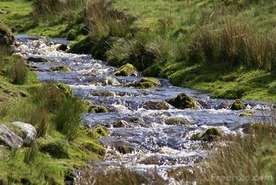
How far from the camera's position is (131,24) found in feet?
103

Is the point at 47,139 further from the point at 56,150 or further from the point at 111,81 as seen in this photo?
the point at 111,81

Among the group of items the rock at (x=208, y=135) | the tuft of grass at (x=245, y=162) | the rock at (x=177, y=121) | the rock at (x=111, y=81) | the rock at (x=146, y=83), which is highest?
the tuft of grass at (x=245, y=162)

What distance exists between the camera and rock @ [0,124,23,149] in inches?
449

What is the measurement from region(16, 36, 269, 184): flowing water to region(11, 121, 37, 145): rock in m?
1.44

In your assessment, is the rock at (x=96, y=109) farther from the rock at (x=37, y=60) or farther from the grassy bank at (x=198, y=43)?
the rock at (x=37, y=60)

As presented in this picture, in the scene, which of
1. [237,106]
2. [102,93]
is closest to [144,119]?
[237,106]

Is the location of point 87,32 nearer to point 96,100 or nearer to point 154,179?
point 96,100

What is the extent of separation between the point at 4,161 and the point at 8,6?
4439 cm

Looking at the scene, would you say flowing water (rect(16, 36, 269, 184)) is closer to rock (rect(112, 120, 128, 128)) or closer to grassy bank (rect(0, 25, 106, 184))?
rock (rect(112, 120, 128, 128))

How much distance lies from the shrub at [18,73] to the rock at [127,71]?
6.21 m

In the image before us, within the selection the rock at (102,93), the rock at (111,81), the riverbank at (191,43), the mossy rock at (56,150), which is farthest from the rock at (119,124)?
the rock at (111,81)

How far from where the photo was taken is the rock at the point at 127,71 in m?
25.5

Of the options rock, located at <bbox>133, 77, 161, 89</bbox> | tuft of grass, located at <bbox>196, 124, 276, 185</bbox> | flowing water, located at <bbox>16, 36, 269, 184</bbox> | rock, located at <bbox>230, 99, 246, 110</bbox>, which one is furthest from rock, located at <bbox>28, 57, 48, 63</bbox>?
tuft of grass, located at <bbox>196, 124, 276, 185</bbox>

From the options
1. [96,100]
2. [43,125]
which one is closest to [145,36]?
[96,100]
